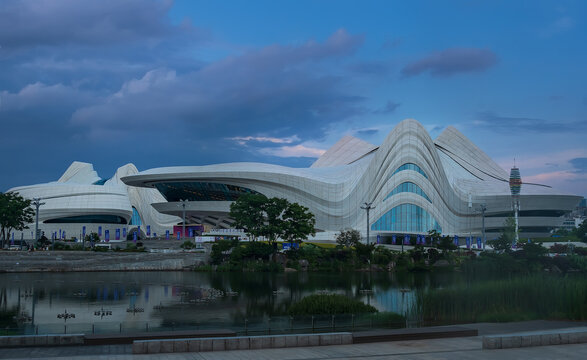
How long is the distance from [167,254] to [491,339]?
46775mm

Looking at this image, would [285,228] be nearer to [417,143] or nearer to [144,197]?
[417,143]

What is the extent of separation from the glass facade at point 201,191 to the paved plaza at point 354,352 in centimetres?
7313

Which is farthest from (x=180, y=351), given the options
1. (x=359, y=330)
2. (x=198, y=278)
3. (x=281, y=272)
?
(x=281, y=272)

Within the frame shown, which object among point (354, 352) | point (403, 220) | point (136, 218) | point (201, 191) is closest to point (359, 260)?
point (403, 220)

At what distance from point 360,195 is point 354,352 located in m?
78.3

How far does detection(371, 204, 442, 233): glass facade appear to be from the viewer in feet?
310

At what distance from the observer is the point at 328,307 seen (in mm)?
25172

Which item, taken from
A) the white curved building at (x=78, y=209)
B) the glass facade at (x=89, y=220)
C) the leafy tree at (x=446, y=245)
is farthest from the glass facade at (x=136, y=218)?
the leafy tree at (x=446, y=245)

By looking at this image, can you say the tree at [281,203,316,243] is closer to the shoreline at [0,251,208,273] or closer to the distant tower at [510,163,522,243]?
the shoreline at [0,251,208,273]

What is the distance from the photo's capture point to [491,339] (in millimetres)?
16188

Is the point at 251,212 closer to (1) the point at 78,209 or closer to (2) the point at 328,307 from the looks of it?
(2) the point at 328,307

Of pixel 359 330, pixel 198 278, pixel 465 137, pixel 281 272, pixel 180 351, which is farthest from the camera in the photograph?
pixel 465 137

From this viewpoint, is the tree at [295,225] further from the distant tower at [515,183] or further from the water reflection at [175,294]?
the distant tower at [515,183]

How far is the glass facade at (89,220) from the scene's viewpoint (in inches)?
3944
